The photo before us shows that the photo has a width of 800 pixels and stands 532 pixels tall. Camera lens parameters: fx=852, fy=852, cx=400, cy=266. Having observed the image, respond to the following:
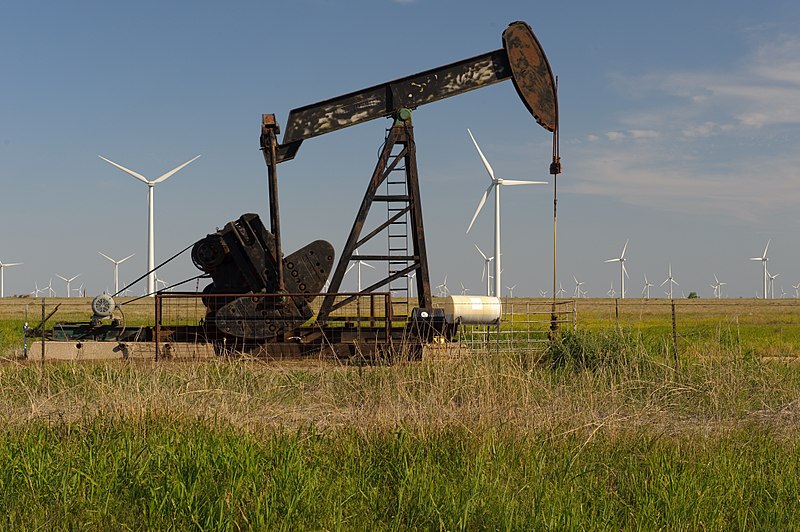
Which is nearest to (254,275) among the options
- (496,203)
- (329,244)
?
(329,244)

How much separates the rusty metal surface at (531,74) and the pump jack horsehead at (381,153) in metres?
0.02

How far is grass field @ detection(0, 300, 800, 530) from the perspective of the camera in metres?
4.53

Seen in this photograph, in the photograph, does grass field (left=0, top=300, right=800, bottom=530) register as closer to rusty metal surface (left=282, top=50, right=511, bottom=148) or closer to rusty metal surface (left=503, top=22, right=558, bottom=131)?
rusty metal surface (left=282, top=50, right=511, bottom=148)

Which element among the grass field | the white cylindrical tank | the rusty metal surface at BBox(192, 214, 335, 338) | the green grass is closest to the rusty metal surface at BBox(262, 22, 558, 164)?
the rusty metal surface at BBox(192, 214, 335, 338)

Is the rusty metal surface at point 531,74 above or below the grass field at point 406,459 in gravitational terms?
above

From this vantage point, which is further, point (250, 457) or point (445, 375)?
point (445, 375)

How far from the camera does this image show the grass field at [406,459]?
4.53 metres

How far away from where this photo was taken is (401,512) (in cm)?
458

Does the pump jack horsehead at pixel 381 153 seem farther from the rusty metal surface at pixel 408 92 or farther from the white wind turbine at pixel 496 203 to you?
the white wind turbine at pixel 496 203

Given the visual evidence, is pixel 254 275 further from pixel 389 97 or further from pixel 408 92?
pixel 408 92

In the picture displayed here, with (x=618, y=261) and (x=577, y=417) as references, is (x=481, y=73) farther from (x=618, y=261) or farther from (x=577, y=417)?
(x=618, y=261)

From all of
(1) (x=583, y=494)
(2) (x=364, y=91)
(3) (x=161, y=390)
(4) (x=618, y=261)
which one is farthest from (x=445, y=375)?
(4) (x=618, y=261)

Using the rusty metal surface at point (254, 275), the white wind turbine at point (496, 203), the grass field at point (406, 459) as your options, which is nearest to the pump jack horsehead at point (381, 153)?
the rusty metal surface at point (254, 275)

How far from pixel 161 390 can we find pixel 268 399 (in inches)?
38.4
